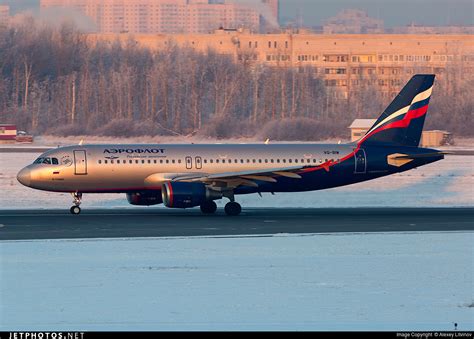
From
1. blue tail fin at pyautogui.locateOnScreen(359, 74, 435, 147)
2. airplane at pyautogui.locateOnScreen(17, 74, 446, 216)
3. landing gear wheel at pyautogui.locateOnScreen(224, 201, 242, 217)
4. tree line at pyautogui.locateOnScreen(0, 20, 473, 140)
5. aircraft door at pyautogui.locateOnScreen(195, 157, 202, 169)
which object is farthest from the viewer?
tree line at pyautogui.locateOnScreen(0, 20, 473, 140)

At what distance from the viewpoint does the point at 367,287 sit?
22672mm

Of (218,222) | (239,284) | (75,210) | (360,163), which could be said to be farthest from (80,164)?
(239,284)

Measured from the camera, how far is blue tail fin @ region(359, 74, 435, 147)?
144 ft

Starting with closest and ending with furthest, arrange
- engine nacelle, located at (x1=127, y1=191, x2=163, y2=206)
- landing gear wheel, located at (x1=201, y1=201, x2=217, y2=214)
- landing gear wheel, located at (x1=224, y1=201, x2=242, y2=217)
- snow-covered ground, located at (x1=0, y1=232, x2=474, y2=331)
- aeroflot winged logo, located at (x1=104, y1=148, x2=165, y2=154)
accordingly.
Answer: snow-covered ground, located at (x1=0, y1=232, x2=474, y2=331) → landing gear wheel, located at (x1=224, y1=201, x2=242, y2=217) → landing gear wheel, located at (x1=201, y1=201, x2=217, y2=214) → engine nacelle, located at (x1=127, y1=191, x2=163, y2=206) → aeroflot winged logo, located at (x1=104, y1=148, x2=165, y2=154)

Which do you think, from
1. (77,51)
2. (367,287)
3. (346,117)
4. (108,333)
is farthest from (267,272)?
(77,51)

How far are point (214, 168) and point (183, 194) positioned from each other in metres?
3.38

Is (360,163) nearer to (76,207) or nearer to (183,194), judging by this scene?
(183,194)

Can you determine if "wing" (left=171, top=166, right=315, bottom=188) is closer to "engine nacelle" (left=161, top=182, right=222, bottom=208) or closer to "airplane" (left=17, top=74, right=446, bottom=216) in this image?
"airplane" (left=17, top=74, right=446, bottom=216)

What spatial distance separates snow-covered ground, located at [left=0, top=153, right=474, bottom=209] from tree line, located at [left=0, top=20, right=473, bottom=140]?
58.5 m

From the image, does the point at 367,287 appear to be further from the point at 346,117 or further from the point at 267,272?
the point at 346,117

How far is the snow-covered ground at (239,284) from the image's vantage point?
19.1 meters

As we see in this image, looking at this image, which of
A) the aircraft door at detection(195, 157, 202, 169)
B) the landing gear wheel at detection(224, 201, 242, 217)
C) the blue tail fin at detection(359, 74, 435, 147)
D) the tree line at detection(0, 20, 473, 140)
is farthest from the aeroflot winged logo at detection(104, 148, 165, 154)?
the tree line at detection(0, 20, 473, 140)

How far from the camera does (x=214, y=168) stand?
4222 cm

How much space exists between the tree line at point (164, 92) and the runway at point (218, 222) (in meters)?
72.0
